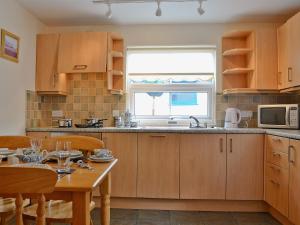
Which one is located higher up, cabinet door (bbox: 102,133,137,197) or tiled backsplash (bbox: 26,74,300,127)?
tiled backsplash (bbox: 26,74,300,127)

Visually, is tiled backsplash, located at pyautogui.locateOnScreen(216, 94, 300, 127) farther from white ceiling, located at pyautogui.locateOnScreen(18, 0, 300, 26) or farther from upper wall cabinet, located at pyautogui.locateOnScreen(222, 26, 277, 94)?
white ceiling, located at pyautogui.locateOnScreen(18, 0, 300, 26)

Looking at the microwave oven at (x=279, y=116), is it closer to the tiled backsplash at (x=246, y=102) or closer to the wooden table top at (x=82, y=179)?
the tiled backsplash at (x=246, y=102)

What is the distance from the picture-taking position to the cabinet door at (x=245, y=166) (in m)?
2.89

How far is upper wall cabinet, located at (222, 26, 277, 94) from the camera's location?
10.5ft

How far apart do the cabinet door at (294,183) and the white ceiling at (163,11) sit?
157 cm

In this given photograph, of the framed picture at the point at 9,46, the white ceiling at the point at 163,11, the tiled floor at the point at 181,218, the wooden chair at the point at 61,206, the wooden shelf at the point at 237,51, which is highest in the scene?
the white ceiling at the point at 163,11

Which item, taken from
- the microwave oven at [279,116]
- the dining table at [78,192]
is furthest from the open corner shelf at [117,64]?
the dining table at [78,192]

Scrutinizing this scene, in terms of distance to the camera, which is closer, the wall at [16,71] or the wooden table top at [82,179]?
the wooden table top at [82,179]

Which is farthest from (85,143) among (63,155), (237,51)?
(237,51)

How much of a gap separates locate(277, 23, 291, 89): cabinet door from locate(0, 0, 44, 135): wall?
2869mm

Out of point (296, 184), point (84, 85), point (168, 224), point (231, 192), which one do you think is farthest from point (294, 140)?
point (84, 85)

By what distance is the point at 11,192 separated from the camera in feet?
3.37

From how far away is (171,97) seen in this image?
12.1 ft

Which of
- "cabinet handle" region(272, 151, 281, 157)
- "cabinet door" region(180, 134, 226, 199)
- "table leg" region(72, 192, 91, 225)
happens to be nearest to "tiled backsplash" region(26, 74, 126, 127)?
"cabinet door" region(180, 134, 226, 199)
